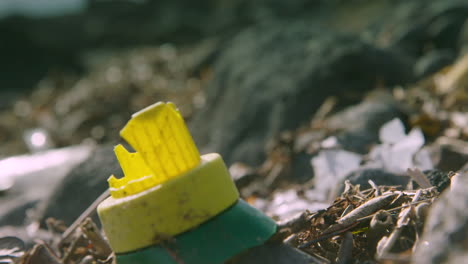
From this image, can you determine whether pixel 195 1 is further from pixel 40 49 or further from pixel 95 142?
pixel 95 142

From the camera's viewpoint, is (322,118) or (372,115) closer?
(372,115)

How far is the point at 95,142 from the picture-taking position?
5.24 m

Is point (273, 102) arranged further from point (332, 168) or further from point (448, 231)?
point (448, 231)

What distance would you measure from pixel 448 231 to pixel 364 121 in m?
2.05

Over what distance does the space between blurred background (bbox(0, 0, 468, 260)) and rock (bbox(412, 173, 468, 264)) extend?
953 millimetres

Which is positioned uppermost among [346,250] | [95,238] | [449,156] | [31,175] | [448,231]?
[31,175]

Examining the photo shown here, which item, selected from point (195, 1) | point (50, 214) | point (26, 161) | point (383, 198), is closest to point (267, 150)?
point (50, 214)

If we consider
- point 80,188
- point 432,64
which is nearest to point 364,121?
point 80,188

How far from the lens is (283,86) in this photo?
3.83m

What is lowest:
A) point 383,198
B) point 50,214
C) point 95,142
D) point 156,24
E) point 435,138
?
point 435,138

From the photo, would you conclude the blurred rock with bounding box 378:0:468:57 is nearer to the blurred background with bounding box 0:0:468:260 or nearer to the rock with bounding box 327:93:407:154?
the blurred background with bounding box 0:0:468:260

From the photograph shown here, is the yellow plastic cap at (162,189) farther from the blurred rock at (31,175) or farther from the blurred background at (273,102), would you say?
the blurred rock at (31,175)

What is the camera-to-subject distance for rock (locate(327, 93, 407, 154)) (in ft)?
8.75

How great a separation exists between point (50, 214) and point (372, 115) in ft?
5.87
